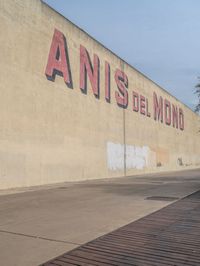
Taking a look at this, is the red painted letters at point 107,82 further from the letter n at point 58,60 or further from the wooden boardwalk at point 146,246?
the wooden boardwalk at point 146,246

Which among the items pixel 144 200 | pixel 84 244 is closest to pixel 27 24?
pixel 144 200

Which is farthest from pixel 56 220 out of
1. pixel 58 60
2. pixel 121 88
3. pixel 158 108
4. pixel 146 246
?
pixel 158 108

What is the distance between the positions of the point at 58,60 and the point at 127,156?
42.5ft

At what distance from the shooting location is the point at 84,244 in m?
6.80

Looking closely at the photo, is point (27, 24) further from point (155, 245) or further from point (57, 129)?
point (155, 245)

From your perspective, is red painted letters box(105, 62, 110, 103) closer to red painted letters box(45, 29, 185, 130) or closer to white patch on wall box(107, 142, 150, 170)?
red painted letters box(45, 29, 185, 130)

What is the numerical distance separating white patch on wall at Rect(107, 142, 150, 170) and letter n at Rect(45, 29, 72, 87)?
7939mm

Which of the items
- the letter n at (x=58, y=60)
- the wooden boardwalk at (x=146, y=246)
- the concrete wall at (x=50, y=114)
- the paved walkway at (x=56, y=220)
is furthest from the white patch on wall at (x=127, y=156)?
the wooden boardwalk at (x=146, y=246)

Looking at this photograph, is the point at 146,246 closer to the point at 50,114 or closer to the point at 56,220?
the point at 56,220

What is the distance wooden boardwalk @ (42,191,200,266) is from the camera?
582 centimetres

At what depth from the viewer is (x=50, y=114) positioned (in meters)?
21.4

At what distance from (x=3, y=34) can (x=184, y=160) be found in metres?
41.1

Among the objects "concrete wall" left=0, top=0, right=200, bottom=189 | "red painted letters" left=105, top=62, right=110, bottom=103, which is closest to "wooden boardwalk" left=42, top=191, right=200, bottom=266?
"concrete wall" left=0, top=0, right=200, bottom=189

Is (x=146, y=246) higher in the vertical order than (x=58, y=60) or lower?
lower
